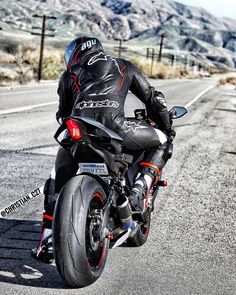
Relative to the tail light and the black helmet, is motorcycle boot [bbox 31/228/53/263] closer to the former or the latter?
the tail light

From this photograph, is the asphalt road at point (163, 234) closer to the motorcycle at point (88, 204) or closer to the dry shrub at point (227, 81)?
the motorcycle at point (88, 204)

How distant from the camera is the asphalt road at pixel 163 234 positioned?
376 centimetres

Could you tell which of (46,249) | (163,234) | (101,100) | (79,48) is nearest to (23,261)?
(46,249)

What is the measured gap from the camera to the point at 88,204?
11.1 ft

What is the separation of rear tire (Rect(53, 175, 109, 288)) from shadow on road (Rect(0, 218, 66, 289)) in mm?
310

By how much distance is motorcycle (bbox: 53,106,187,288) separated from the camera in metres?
3.33

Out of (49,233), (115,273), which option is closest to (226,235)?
(115,273)

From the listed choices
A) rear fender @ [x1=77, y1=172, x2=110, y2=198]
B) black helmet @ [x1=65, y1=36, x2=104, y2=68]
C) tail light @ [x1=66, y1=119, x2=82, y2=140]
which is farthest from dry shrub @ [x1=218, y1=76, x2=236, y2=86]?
tail light @ [x1=66, y1=119, x2=82, y2=140]

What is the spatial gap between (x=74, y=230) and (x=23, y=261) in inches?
35.3

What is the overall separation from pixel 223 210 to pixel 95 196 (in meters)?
2.79

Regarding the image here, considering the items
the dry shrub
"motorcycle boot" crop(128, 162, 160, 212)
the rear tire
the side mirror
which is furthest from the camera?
the dry shrub

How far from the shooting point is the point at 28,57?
4212cm

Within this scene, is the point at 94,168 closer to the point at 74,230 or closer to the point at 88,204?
the point at 88,204

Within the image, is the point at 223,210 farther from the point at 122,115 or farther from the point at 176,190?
the point at 122,115
